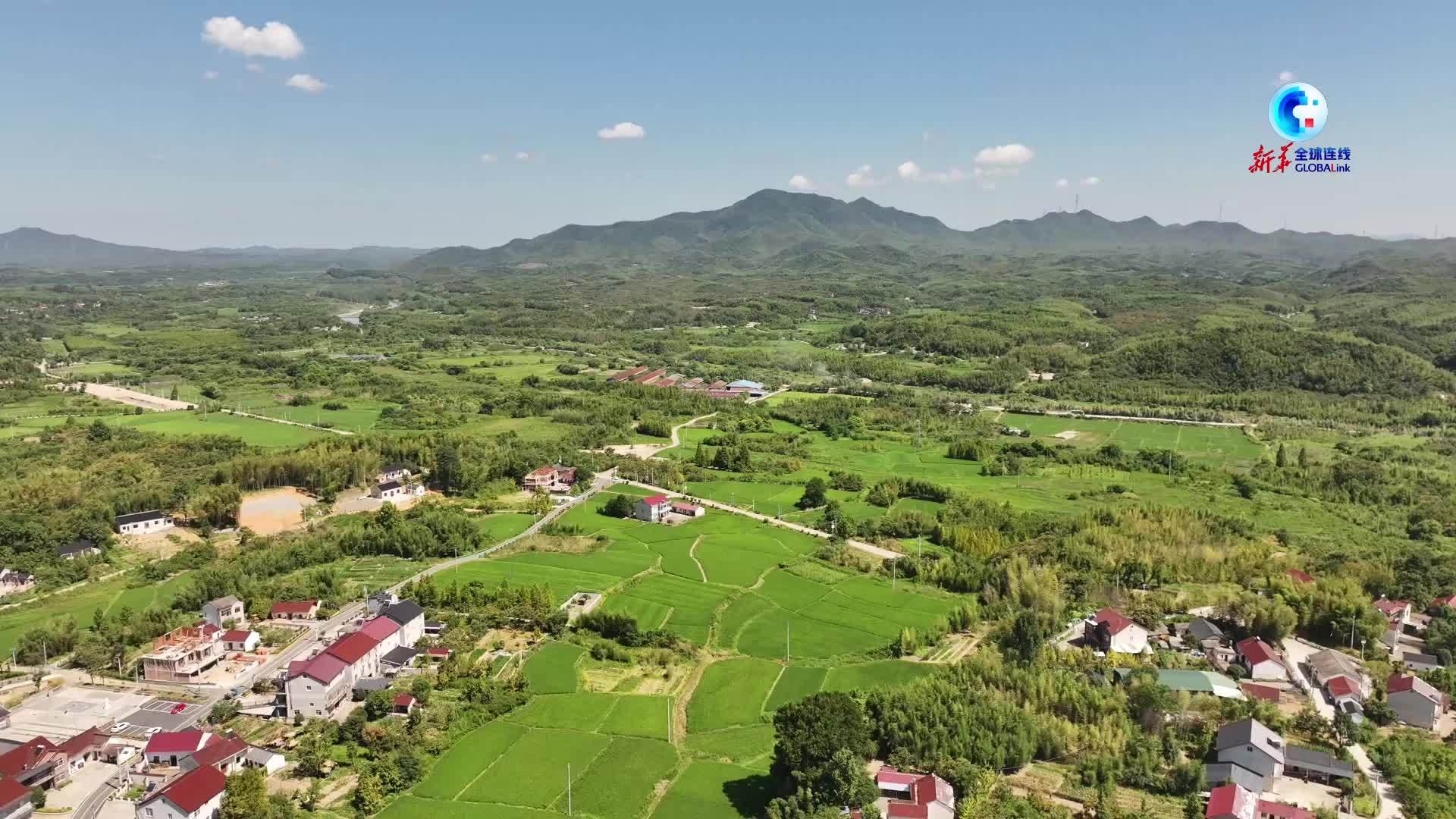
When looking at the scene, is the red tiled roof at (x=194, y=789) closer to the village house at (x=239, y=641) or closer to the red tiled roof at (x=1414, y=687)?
the village house at (x=239, y=641)

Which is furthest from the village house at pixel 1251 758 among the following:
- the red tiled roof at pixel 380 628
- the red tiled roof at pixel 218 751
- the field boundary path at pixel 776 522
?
the red tiled roof at pixel 218 751

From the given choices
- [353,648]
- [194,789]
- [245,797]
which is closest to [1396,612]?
Answer: [353,648]

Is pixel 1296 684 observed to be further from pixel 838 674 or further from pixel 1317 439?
pixel 1317 439

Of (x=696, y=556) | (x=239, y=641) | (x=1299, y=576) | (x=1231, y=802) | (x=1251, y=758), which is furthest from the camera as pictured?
(x=696, y=556)

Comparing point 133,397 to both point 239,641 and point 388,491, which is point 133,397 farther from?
point 239,641

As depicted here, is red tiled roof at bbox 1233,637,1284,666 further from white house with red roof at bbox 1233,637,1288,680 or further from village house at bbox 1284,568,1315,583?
village house at bbox 1284,568,1315,583

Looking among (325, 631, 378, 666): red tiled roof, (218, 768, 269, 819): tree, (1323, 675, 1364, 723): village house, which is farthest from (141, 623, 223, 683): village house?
(1323, 675, 1364, 723): village house
